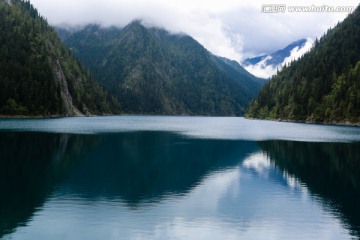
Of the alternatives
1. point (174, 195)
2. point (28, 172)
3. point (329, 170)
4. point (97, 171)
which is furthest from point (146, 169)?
point (329, 170)

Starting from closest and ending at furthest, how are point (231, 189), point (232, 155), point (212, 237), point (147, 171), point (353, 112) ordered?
point (212, 237)
point (231, 189)
point (147, 171)
point (232, 155)
point (353, 112)

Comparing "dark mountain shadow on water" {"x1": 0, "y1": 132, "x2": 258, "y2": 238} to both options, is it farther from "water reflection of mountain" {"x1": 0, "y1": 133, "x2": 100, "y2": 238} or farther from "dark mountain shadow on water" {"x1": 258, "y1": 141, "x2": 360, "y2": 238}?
"dark mountain shadow on water" {"x1": 258, "y1": 141, "x2": 360, "y2": 238}

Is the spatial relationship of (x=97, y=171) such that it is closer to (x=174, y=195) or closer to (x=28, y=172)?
(x=28, y=172)

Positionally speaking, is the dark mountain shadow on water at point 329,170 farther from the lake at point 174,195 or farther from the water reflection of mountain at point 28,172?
the water reflection of mountain at point 28,172

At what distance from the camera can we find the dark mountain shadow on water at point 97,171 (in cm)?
3694

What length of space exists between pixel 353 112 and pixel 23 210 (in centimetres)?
18015

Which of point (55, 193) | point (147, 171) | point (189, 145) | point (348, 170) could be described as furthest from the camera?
point (189, 145)

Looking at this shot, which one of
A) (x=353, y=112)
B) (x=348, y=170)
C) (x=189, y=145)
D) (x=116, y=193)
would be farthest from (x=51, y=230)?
(x=353, y=112)

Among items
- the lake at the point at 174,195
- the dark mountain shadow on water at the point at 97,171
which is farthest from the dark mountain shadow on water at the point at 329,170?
the dark mountain shadow on water at the point at 97,171

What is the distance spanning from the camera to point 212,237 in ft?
89.0

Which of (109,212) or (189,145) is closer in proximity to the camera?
(109,212)

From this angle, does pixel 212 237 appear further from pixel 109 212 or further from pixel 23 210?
pixel 23 210

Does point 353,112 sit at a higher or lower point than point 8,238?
higher

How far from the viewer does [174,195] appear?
3978cm
